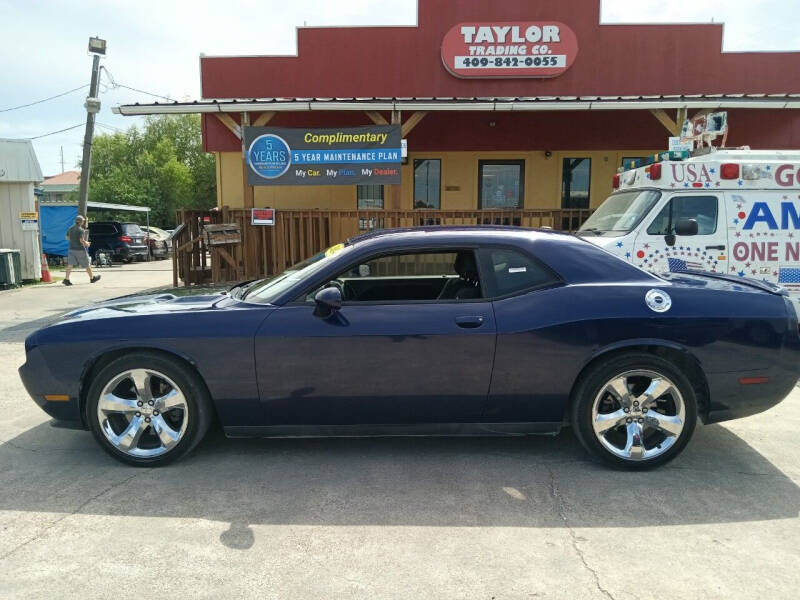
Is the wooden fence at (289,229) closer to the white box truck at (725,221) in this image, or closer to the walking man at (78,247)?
the white box truck at (725,221)

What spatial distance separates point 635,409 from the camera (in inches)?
142

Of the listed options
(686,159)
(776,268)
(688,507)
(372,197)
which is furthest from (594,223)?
(372,197)

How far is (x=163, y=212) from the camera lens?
38406 mm

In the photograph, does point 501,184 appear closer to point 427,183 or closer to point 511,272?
point 427,183

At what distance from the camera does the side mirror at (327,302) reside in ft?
11.5

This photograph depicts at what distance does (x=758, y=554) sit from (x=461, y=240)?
2332 mm

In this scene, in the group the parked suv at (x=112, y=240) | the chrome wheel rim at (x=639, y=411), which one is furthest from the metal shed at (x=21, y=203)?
the chrome wheel rim at (x=639, y=411)

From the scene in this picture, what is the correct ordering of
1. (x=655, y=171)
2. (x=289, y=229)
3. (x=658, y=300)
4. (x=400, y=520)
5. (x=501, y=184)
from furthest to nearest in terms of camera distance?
(x=501, y=184) < (x=289, y=229) < (x=655, y=171) < (x=658, y=300) < (x=400, y=520)

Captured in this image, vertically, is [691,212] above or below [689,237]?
above

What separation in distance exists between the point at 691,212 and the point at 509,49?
800cm

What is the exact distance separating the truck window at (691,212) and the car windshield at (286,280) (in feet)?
14.6

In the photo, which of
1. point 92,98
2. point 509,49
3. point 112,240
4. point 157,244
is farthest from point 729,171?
point 157,244

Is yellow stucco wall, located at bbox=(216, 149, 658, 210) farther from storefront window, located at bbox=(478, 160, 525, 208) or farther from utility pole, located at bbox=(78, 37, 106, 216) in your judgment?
utility pole, located at bbox=(78, 37, 106, 216)

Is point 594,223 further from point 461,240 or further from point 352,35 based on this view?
point 352,35
